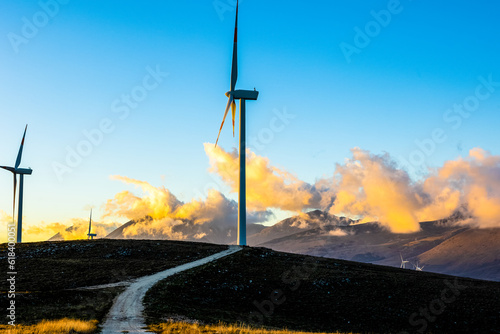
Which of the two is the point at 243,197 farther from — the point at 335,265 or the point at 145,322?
the point at 145,322

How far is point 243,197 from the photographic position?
3135 inches

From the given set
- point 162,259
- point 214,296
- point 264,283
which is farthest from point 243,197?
point 214,296

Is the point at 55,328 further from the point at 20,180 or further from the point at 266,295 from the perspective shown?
the point at 20,180

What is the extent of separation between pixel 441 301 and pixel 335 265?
21.0 m

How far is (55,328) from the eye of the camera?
1123 inches

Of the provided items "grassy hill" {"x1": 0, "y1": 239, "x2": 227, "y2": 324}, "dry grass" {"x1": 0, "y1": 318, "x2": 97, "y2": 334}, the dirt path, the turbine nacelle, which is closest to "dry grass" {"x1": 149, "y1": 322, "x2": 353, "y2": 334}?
the dirt path

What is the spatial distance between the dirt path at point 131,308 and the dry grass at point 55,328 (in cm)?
122

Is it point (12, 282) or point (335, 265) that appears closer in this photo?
point (12, 282)

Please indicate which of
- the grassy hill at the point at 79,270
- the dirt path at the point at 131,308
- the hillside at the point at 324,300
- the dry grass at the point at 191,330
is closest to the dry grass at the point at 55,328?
the dirt path at the point at 131,308

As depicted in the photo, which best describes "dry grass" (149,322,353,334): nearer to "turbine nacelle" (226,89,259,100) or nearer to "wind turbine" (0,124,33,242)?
"turbine nacelle" (226,89,259,100)

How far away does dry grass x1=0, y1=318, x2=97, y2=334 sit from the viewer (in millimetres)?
27641

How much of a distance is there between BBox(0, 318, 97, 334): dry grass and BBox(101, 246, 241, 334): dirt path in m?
1.22

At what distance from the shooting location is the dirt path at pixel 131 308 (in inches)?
1230

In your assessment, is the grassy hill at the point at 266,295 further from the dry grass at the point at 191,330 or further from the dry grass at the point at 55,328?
the dry grass at the point at 55,328
